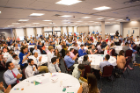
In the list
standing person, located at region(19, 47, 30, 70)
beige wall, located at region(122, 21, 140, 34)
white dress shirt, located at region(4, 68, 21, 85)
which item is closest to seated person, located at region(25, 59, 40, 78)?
white dress shirt, located at region(4, 68, 21, 85)

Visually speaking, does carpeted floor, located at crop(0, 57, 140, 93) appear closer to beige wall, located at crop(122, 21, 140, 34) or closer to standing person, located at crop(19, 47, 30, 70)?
standing person, located at crop(19, 47, 30, 70)

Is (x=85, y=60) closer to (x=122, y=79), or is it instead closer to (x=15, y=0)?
(x=122, y=79)

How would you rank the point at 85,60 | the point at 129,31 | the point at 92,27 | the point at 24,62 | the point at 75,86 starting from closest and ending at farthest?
1. the point at 75,86
2. the point at 85,60
3. the point at 24,62
4. the point at 129,31
5. the point at 92,27

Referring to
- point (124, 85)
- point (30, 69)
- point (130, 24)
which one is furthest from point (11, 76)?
point (130, 24)

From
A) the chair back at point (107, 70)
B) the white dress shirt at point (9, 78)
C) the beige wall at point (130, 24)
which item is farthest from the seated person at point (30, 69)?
the beige wall at point (130, 24)

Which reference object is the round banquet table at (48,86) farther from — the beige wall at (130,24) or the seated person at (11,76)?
the beige wall at (130,24)

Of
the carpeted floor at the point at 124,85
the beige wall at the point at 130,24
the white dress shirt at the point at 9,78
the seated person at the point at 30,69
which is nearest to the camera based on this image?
the white dress shirt at the point at 9,78

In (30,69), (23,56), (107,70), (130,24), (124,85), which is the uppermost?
(130,24)

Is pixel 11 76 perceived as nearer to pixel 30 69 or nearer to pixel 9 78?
pixel 9 78

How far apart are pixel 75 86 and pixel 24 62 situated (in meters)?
2.71

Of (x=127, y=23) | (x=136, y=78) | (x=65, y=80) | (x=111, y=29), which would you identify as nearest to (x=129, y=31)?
A: (x=127, y=23)

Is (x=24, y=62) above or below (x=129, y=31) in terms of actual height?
below

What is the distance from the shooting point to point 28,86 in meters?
2.50

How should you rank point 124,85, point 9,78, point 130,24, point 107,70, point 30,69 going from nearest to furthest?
point 9,78 → point 30,69 → point 107,70 → point 124,85 → point 130,24
